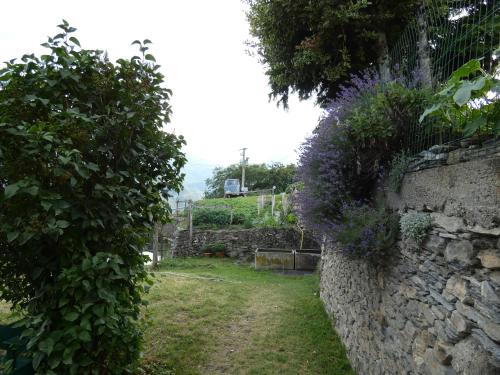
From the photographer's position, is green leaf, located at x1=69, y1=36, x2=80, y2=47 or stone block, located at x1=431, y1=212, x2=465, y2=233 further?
green leaf, located at x1=69, y1=36, x2=80, y2=47

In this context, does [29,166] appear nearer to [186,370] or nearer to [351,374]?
[186,370]

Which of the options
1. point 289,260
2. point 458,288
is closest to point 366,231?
point 458,288

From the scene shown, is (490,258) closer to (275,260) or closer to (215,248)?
(275,260)

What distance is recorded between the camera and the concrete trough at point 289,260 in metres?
10.1

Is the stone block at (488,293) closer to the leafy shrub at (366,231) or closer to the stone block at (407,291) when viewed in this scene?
the stone block at (407,291)

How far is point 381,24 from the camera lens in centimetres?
521

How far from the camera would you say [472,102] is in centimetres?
204

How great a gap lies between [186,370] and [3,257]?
8.54 feet

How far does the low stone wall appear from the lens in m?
12.8

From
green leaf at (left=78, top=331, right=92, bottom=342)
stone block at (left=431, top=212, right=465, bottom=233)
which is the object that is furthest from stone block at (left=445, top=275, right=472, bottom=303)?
green leaf at (left=78, top=331, right=92, bottom=342)

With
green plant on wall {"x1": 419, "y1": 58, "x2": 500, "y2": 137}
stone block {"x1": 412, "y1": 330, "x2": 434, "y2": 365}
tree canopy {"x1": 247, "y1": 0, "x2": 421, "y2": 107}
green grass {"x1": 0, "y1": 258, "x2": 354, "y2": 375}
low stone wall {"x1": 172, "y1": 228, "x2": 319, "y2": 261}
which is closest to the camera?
green plant on wall {"x1": 419, "y1": 58, "x2": 500, "y2": 137}

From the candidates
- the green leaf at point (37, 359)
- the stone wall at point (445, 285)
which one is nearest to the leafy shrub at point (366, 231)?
the stone wall at point (445, 285)

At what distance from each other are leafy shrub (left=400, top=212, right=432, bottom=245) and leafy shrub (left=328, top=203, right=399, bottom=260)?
1.05ft

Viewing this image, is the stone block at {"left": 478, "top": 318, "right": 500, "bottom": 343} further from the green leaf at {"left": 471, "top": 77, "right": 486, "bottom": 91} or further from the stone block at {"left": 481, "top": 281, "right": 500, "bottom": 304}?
the green leaf at {"left": 471, "top": 77, "right": 486, "bottom": 91}
